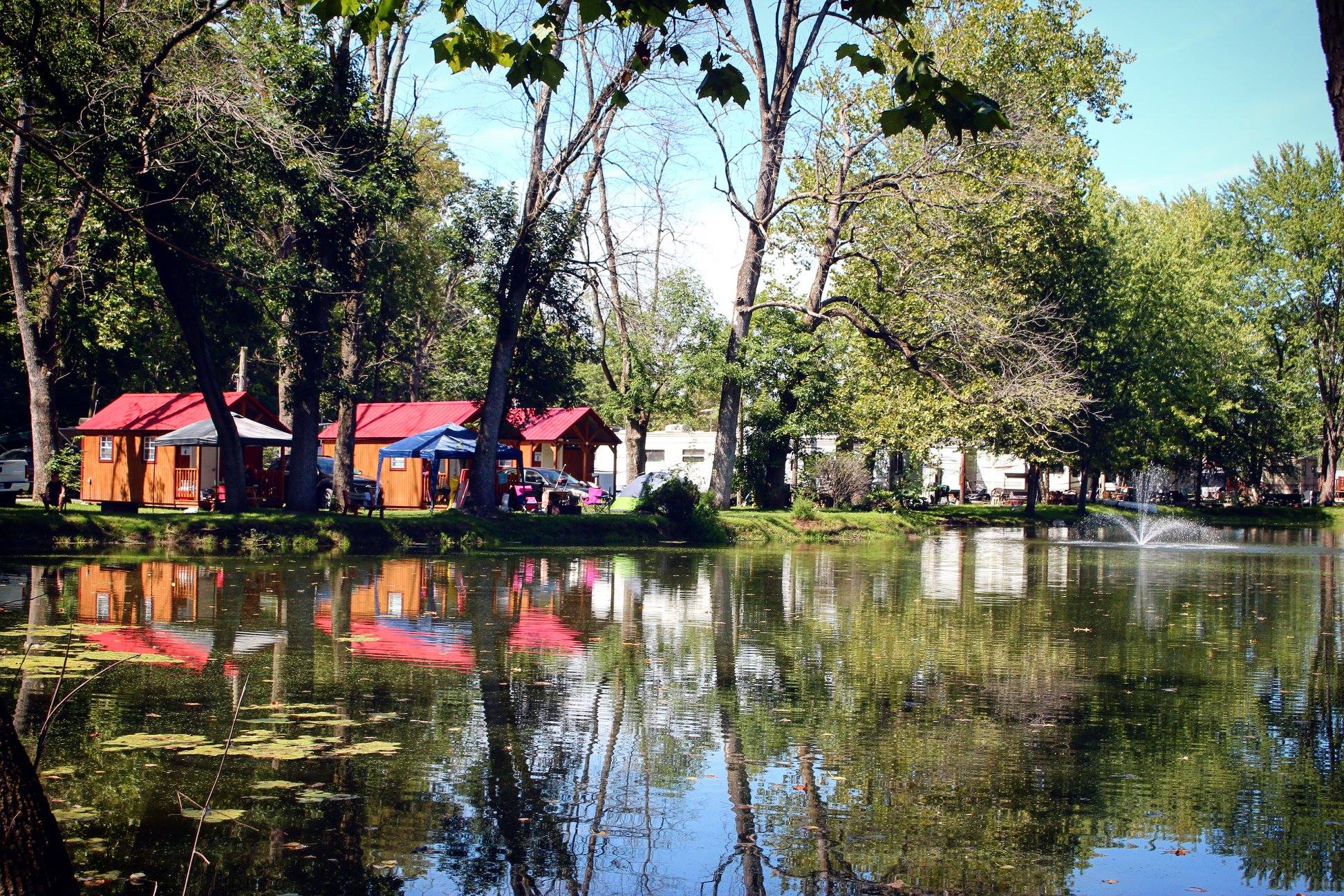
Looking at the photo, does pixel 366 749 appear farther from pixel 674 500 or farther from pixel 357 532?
pixel 674 500

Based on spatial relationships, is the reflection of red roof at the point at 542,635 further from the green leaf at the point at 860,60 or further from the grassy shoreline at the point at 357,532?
the grassy shoreline at the point at 357,532

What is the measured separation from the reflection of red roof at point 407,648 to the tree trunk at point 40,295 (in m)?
17.5

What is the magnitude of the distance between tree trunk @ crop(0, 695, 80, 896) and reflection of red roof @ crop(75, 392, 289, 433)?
1414 inches

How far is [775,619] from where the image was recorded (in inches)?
601

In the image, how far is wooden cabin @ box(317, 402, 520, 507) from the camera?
Answer: 42750mm

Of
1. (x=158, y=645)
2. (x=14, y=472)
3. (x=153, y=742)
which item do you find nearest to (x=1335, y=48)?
(x=153, y=742)

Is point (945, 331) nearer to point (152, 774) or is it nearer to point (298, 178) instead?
point (298, 178)

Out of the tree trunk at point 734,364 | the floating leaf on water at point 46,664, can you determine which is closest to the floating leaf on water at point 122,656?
the floating leaf on water at point 46,664

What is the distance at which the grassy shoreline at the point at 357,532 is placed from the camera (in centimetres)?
2433

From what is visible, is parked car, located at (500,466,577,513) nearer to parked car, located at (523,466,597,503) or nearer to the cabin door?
parked car, located at (523,466,597,503)

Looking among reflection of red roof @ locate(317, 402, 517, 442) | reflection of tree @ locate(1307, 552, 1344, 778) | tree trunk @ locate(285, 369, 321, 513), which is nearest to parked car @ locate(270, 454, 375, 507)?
reflection of red roof @ locate(317, 402, 517, 442)

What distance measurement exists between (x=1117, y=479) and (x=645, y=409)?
44.3 meters

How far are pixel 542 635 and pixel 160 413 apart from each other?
98.7ft

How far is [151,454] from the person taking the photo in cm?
3891
